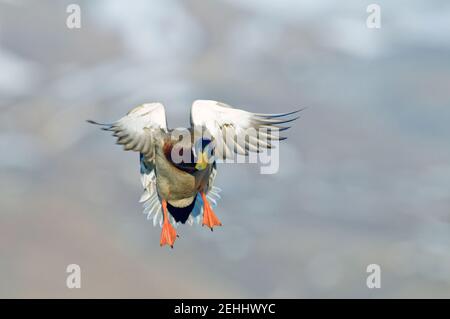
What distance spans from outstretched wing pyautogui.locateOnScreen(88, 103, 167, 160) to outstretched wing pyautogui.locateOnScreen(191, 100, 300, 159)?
69cm

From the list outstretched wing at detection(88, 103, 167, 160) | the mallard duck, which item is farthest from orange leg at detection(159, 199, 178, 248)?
outstretched wing at detection(88, 103, 167, 160)

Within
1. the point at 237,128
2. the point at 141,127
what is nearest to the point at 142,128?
the point at 141,127

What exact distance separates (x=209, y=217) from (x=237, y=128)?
1.97 metres

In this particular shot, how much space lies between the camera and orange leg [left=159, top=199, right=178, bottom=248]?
19484mm

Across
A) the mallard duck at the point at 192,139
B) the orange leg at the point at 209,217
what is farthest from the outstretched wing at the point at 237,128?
the orange leg at the point at 209,217

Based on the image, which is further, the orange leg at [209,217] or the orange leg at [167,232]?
the orange leg at [209,217]

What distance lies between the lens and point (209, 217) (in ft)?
65.0

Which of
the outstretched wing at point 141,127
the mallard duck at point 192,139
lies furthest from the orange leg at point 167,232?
the outstretched wing at point 141,127

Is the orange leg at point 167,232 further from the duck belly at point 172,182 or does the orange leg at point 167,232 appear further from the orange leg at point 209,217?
the orange leg at point 209,217

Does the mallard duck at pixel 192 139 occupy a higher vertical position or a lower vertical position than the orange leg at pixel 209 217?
higher

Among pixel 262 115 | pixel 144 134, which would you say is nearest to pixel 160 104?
pixel 144 134

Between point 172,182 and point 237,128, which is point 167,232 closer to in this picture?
point 172,182

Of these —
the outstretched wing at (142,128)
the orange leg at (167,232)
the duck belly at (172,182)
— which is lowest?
the orange leg at (167,232)

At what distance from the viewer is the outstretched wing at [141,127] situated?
18.8m
